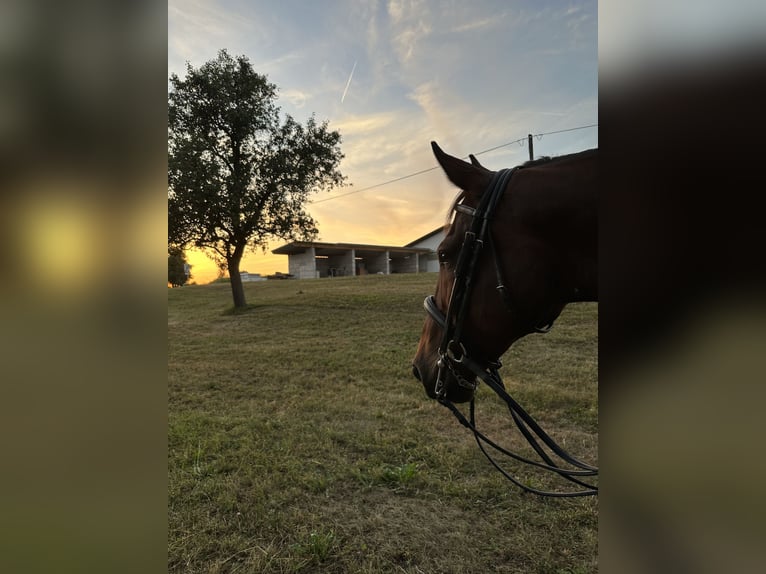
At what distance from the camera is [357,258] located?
113 ft

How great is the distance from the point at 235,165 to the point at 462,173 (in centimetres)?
1505

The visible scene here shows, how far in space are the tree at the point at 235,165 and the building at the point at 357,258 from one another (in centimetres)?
1323

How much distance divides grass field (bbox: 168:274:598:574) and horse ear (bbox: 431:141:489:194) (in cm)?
219

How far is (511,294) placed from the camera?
158cm

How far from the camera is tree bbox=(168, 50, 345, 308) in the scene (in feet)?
42.8

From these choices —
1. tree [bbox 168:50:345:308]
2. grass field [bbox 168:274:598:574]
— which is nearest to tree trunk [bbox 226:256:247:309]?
tree [bbox 168:50:345:308]

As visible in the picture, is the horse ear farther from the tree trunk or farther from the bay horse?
the tree trunk

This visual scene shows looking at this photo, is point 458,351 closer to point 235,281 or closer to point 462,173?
point 462,173

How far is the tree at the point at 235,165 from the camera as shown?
13.0 meters

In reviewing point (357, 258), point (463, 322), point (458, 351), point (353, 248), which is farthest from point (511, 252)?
point (357, 258)
